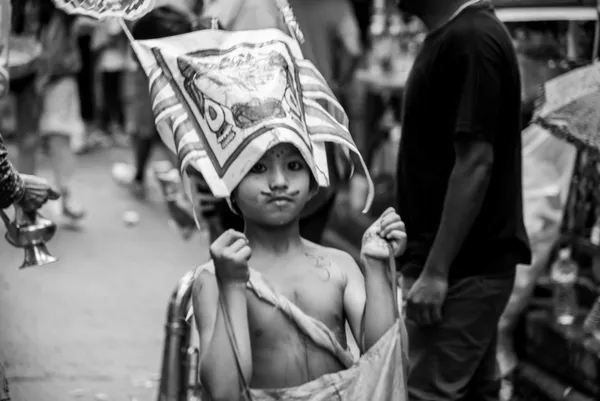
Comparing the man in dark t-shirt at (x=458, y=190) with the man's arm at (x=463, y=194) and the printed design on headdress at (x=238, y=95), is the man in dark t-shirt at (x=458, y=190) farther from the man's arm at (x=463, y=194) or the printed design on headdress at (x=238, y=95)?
the printed design on headdress at (x=238, y=95)

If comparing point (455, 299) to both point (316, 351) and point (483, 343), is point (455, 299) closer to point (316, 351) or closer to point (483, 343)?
point (483, 343)

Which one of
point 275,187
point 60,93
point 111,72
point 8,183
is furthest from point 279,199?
point 111,72

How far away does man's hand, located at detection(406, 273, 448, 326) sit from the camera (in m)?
3.76

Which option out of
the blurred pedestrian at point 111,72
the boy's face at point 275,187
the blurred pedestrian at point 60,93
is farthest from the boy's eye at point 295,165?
the blurred pedestrian at point 111,72

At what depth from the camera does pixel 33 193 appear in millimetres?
3293

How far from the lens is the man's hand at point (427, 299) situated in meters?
3.76

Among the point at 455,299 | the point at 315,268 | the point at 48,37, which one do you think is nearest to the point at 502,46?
the point at 455,299

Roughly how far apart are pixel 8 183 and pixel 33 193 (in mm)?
267

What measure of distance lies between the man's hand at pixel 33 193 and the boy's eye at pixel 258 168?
2.58 ft

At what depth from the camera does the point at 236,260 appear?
2578 millimetres

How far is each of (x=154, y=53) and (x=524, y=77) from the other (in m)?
3.33

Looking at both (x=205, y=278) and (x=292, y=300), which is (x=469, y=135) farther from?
(x=205, y=278)

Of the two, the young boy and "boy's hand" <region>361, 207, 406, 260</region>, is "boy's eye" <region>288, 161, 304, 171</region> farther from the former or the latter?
"boy's hand" <region>361, 207, 406, 260</region>

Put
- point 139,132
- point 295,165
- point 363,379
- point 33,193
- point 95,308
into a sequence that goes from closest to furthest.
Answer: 1. point 363,379
2. point 295,165
3. point 33,193
4. point 95,308
5. point 139,132
